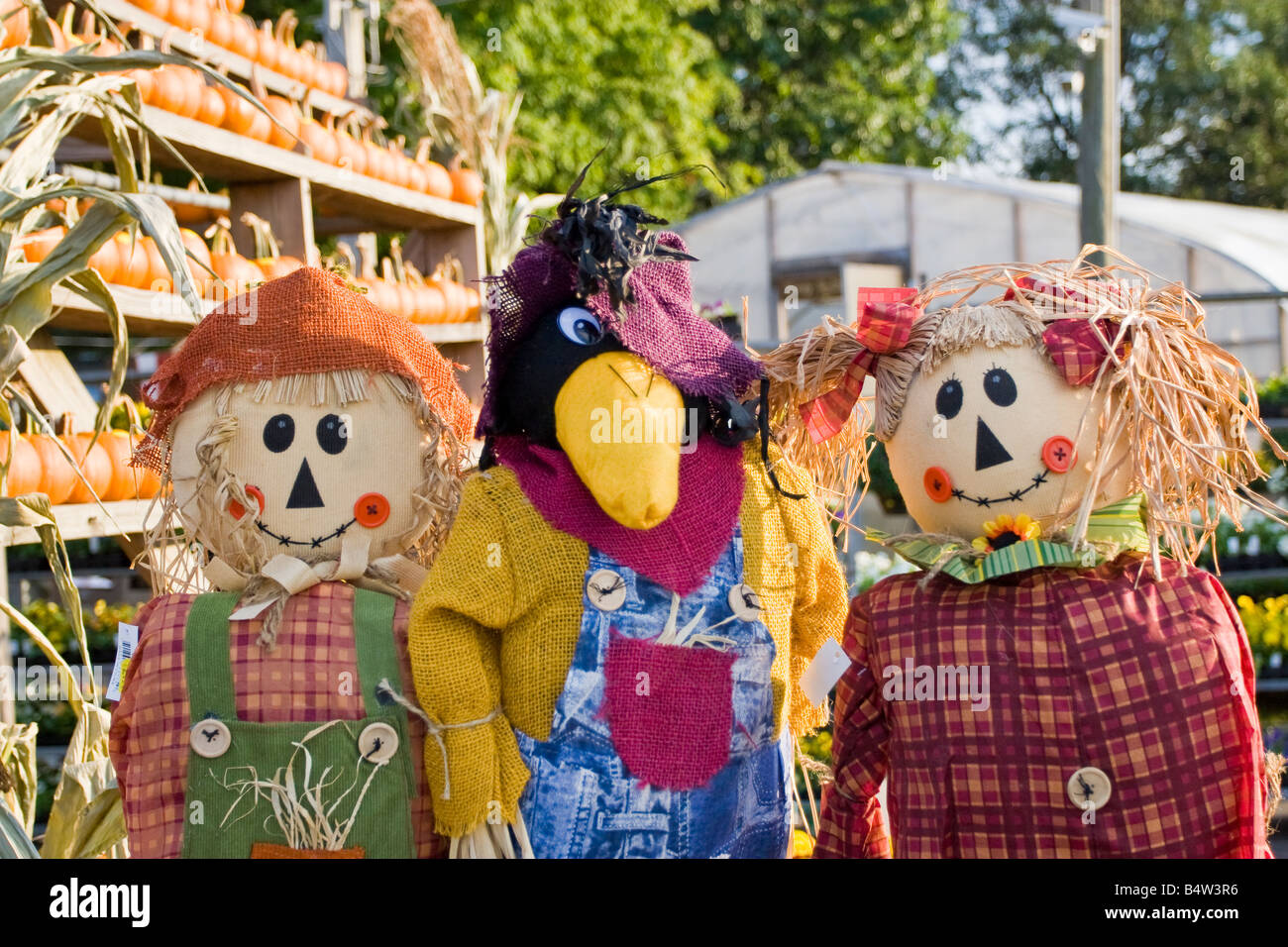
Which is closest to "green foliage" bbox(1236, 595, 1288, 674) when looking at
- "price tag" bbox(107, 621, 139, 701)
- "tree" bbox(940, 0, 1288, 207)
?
"price tag" bbox(107, 621, 139, 701)

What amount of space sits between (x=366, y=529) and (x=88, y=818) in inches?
31.9

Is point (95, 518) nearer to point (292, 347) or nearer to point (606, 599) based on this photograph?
point (292, 347)

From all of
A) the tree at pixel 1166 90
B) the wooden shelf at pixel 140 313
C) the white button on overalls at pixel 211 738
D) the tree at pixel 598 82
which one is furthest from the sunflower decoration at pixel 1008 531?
the tree at pixel 1166 90

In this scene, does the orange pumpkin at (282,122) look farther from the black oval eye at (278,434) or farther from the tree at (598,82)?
the tree at (598,82)

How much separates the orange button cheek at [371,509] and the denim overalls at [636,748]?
35 centimetres

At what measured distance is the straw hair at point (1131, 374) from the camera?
191 cm

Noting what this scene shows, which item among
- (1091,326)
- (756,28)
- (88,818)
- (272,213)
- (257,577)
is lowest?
(88,818)

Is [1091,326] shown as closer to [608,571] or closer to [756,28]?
[608,571]

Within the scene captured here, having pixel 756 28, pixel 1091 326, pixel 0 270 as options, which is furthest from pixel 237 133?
pixel 756 28

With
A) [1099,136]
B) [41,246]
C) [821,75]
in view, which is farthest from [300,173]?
[821,75]

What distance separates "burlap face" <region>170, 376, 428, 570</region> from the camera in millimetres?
1993

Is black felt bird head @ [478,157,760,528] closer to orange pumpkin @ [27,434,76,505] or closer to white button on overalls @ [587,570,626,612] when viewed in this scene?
white button on overalls @ [587,570,626,612]

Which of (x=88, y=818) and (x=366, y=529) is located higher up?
(x=366, y=529)

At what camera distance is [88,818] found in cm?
230
